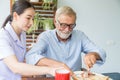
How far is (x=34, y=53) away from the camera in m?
1.78

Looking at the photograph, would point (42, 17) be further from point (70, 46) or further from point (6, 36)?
point (6, 36)

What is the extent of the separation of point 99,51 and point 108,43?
225 cm

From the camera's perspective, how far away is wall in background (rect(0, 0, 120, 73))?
152 inches

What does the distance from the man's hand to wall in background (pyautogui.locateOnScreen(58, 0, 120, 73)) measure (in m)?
2.03

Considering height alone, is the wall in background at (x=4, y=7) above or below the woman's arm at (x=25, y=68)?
above

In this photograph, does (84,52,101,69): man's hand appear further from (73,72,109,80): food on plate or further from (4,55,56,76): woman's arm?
(4,55,56,76): woman's arm

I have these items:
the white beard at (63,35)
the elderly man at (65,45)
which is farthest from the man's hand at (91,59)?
the white beard at (63,35)

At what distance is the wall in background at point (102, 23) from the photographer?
12.6ft

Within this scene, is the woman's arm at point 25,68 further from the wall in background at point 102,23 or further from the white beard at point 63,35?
the wall in background at point 102,23

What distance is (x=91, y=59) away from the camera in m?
1.73

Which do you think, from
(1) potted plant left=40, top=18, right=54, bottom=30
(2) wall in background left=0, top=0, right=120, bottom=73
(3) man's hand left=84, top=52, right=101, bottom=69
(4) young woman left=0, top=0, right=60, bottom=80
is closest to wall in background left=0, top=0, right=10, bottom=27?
(1) potted plant left=40, top=18, right=54, bottom=30

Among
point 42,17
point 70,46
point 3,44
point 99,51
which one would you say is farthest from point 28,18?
point 42,17

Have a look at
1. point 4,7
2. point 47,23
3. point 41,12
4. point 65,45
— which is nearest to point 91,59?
point 65,45

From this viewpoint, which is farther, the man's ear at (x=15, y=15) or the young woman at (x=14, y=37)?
the man's ear at (x=15, y=15)
